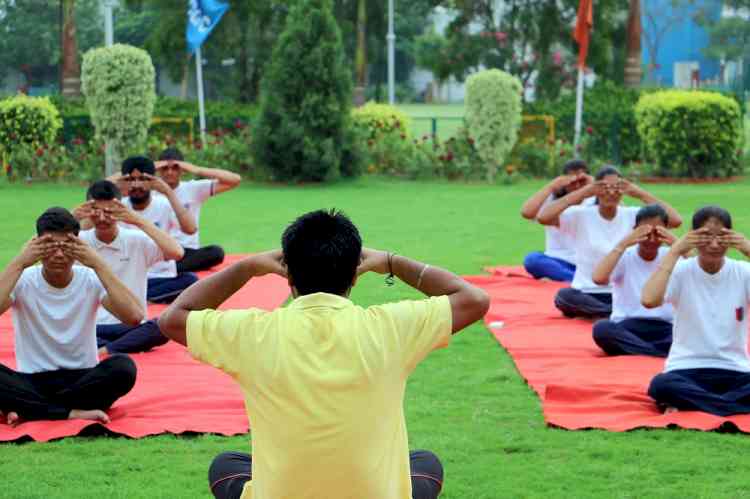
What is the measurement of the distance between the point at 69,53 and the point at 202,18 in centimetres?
467

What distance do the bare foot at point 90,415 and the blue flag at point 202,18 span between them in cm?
1731

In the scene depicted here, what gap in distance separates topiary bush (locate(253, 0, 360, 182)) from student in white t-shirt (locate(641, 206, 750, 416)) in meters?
14.3

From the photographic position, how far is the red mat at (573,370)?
6320 millimetres

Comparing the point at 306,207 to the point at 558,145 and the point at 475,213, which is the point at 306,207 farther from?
the point at 558,145

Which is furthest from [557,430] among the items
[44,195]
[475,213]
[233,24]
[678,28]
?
[678,28]

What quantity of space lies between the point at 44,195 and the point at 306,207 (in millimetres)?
4391

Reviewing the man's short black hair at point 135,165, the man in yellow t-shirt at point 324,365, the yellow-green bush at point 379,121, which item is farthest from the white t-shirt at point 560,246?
the yellow-green bush at point 379,121

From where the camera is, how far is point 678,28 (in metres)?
55.6

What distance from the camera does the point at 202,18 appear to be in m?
23.4

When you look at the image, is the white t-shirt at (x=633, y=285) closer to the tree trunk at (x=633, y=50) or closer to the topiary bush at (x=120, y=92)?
the topiary bush at (x=120, y=92)

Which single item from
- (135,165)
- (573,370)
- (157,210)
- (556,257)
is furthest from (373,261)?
(556,257)

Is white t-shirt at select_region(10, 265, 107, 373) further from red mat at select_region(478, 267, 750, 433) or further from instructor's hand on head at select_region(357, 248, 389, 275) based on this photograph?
instructor's hand on head at select_region(357, 248, 389, 275)

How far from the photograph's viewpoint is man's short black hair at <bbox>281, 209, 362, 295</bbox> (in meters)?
3.44

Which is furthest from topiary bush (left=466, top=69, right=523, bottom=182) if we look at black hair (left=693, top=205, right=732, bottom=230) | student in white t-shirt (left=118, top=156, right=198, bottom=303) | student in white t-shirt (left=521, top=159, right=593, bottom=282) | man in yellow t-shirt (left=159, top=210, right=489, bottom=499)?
man in yellow t-shirt (left=159, top=210, right=489, bottom=499)
